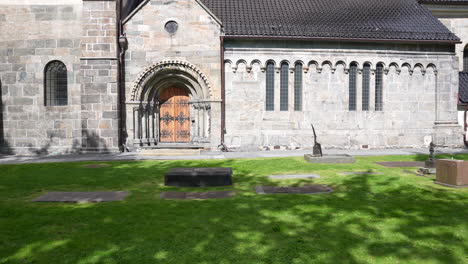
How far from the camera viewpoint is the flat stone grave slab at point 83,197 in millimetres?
8141

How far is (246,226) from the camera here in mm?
6133

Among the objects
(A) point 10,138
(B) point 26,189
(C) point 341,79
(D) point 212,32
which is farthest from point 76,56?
(C) point 341,79

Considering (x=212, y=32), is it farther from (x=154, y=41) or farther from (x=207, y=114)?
(x=207, y=114)

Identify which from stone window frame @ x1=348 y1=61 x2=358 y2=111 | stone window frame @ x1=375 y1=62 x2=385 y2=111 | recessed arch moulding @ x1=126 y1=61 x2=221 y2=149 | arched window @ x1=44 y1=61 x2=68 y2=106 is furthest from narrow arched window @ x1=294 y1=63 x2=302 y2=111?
arched window @ x1=44 y1=61 x2=68 y2=106

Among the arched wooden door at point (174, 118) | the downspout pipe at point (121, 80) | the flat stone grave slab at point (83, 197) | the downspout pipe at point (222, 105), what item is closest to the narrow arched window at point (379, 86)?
the downspout pipe at point (222, 105)

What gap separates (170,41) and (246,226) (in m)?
14.4

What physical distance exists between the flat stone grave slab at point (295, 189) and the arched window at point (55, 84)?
1415cm

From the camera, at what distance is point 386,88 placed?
2030 centimetres

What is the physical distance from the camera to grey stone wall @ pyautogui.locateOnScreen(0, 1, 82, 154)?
1820cm

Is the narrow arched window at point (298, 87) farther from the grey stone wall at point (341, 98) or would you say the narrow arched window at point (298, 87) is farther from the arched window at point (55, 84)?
the arched window at point (55, 84)

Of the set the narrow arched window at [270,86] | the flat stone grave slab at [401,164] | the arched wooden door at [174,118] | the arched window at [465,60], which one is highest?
the arched window at [465,60]

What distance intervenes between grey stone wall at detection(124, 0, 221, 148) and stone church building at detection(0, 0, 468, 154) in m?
0.05

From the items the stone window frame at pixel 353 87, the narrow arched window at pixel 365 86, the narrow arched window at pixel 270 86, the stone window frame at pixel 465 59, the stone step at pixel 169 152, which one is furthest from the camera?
the stone window frame at pixel 465 59

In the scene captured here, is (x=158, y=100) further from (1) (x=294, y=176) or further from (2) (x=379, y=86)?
(2) (x=379, y=86)
